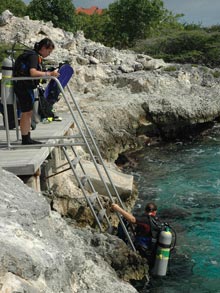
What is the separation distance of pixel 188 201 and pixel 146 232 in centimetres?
512

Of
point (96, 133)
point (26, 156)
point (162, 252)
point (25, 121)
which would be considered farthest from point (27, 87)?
point (96, 133)

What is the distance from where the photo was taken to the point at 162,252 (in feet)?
23.4

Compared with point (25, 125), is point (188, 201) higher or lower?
lower

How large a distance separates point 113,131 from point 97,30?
44.9 meters

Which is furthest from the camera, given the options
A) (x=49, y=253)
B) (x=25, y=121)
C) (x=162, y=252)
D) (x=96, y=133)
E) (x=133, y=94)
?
(x=133, y=94)

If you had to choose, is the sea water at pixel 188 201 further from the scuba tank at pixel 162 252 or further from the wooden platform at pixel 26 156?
the wooden platform at pixel 26 156

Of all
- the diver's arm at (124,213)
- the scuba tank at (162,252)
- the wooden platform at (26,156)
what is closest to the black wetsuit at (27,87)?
the wooden platform at (26,156)

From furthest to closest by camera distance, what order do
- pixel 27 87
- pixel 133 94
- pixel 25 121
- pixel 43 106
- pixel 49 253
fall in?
1. pixel 133 94
2. pixel 43 106
3. pixel 25 121
4. pixel 27 87
5. pixel 49 253

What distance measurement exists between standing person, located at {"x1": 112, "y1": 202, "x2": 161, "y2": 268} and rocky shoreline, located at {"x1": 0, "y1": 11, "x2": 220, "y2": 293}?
0.25 m

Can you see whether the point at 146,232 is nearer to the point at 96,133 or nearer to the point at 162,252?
the point at 162,252

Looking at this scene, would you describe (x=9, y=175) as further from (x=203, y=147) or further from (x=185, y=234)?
(x=203, y=147)

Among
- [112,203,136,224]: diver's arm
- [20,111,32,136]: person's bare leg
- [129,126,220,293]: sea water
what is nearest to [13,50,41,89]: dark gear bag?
[20,111,32,136]: person's bare leg

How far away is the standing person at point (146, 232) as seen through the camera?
7242 mm

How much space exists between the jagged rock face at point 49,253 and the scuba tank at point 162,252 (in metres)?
0.32
